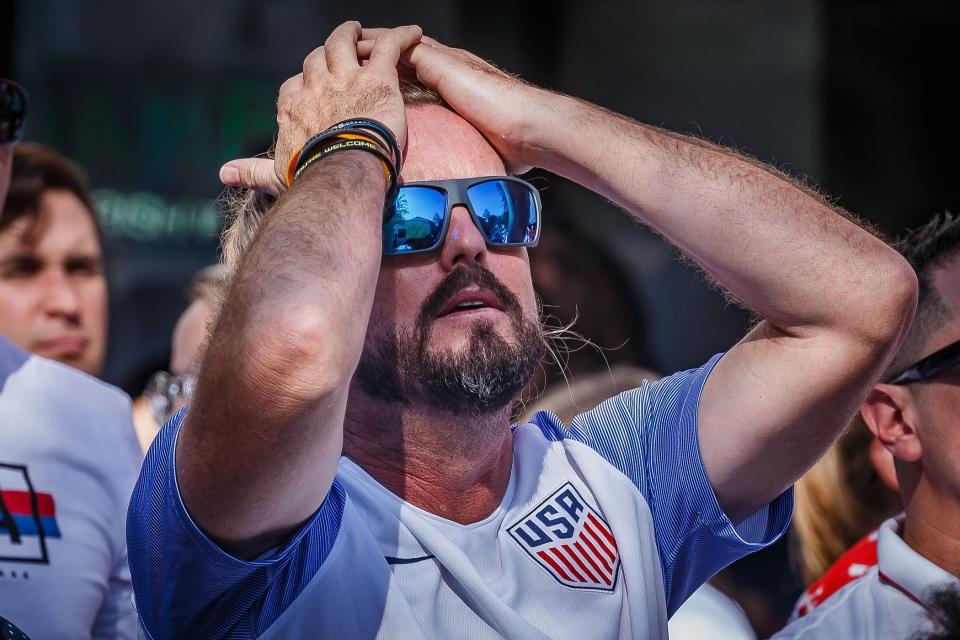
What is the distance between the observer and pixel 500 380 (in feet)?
6.89

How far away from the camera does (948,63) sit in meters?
5.73

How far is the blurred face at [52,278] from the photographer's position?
378 centimetres

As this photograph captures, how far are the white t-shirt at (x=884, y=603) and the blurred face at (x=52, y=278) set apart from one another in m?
2.62

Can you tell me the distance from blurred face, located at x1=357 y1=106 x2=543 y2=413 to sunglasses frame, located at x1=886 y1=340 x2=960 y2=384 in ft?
3.32

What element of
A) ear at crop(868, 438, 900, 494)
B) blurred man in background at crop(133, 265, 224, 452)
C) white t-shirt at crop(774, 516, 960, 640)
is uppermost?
white t-shirt at crop(774, 516, 960, 640)

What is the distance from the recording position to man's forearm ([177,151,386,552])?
162 centimetres

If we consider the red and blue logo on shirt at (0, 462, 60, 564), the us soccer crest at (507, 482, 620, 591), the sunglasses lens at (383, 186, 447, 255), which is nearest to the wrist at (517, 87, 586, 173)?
the sunglasses lens at (383, 186, 447, 255)

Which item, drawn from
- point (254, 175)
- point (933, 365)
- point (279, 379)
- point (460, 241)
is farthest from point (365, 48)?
point (933, 365)

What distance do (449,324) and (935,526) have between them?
4.28ft

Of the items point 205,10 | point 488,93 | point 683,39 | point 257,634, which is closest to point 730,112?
point 683,39

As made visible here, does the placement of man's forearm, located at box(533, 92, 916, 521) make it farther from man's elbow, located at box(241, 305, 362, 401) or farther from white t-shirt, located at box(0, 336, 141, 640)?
white t-shirt, located at box(0, 336, 141, 640)

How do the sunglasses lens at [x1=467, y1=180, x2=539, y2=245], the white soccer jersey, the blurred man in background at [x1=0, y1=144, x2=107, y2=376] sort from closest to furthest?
1. the white soccer jersey
2. the sunglasses lens at [x1=467, y1=180, x2=539, y2=245]
3. the blurred man in background at [x1=0, y1=144, x2=107, y2=376]

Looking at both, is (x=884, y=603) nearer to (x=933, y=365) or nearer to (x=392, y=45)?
(x=933, y=365)

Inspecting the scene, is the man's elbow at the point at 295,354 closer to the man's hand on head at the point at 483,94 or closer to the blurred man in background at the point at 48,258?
the man's hand on head at the point at 483,94
